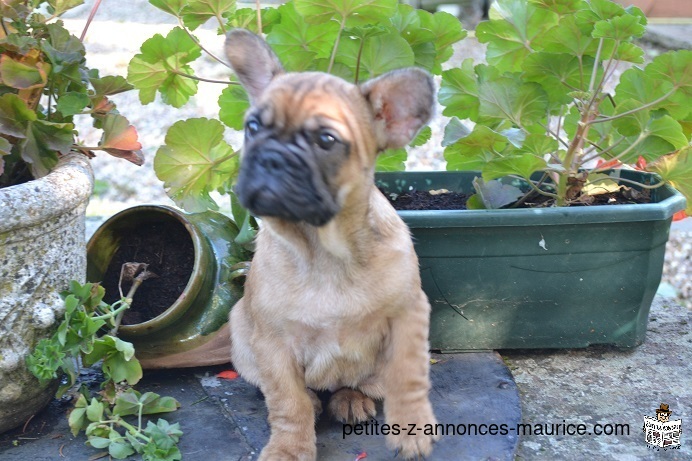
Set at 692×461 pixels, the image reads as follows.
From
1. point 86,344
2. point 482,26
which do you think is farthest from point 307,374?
point 482,26

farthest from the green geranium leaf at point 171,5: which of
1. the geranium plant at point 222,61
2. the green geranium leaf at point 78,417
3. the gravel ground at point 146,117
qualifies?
the green geranium leaf at point 78,417

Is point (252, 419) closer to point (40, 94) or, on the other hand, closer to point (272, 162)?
point (272, 162)

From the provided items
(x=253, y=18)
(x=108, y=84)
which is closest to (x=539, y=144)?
(x=253, y=18)

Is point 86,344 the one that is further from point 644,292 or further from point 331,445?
point 644,292

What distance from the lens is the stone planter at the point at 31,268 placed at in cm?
245

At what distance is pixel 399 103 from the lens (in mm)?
2480

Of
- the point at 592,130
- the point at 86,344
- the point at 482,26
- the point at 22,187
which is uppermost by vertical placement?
the point at 482,26

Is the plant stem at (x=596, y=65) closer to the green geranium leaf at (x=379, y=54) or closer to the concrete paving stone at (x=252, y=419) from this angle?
the green geranium leaf at (x=379, y=54)

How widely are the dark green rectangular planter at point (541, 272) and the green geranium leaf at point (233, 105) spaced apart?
951 millimetres

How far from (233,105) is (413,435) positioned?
1744mm

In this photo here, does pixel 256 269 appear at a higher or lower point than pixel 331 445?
higher

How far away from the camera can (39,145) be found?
2744 mm

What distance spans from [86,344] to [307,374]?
76cm

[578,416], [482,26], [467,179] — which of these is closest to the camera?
[578,416]
